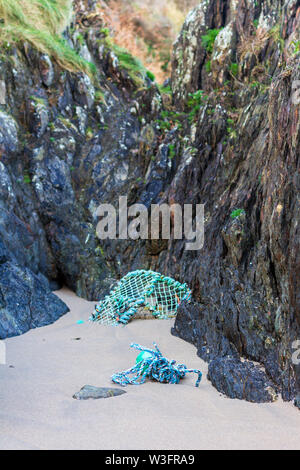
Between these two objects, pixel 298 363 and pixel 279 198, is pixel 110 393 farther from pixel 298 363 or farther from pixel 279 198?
pixel 279 198

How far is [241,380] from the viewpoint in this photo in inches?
129

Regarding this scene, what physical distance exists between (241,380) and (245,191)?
9.66 ft

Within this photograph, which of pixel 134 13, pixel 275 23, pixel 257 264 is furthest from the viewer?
pixel 134 13

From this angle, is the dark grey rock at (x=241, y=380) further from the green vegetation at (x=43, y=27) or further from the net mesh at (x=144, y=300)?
the green vegetation at (x=43, y=27)

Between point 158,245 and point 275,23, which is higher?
point 275,23

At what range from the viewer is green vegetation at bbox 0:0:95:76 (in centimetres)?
953

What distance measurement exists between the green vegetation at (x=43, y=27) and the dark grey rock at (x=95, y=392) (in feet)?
29.0

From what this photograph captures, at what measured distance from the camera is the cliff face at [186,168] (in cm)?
383

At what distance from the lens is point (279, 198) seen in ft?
12.0

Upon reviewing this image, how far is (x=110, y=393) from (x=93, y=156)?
7386mm

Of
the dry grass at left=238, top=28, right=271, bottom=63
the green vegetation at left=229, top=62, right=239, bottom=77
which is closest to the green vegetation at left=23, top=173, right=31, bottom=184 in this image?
the green vegetation at left=229, top=62, right=239, bottom=77

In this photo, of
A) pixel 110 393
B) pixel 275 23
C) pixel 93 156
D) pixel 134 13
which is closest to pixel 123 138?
pixel 93 156

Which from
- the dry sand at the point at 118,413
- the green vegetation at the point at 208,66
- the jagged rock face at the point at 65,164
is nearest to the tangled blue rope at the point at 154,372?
the dry sand at the point at 118,413

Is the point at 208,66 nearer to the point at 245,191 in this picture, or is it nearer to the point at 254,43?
the point at 254,43
